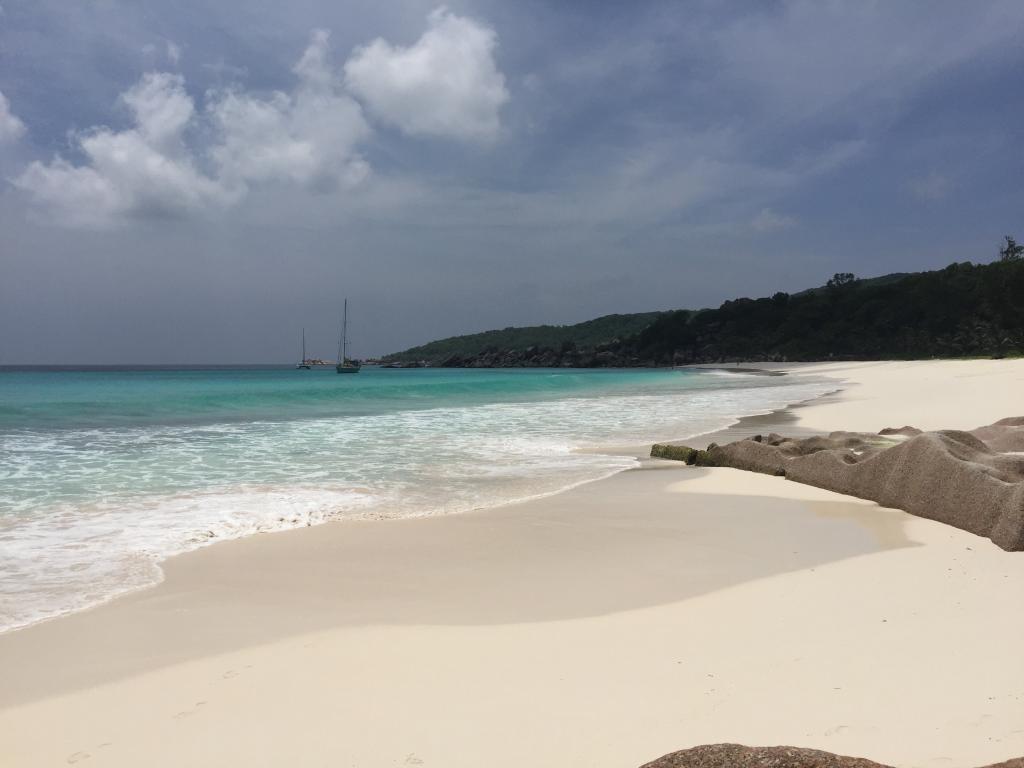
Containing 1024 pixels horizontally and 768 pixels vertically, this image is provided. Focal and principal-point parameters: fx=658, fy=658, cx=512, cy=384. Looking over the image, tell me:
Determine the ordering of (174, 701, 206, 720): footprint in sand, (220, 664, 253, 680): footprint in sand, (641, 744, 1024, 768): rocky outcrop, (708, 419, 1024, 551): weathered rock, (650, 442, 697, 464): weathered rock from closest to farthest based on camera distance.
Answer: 1. (641, 744, 1024, 768): rocky outcrop
2. (174, 701, 206, 720): footprint in sand
3. (220, 664, 253, 680): footprint in sand
4. (708, 419, 1024, 551): weathered rock
5. (650, 442, 697, 464): weathered rock

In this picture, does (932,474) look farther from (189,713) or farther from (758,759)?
(189,713)

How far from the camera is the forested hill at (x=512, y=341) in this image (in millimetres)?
153500

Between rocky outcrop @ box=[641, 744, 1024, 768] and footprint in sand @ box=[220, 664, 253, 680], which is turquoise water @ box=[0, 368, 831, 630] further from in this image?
rocky outcrop @ box=[641, 744, 1024, 768]

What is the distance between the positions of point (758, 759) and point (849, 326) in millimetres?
92325

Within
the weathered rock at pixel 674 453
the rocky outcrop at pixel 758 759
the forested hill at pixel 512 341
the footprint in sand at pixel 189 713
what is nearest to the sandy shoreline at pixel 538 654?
the footprint in sand at pixel 189 713

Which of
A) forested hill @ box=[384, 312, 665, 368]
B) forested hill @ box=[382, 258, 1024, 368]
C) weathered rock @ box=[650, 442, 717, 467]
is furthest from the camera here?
forested hill @ box=[384, 312, 665, 368]

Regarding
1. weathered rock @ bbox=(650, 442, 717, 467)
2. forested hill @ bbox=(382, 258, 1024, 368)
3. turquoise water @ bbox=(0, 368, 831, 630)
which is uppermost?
forested hill @ bbox=(382, 258, 1024, 368)

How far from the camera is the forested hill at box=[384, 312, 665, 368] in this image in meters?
154

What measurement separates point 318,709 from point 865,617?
273 centimetres

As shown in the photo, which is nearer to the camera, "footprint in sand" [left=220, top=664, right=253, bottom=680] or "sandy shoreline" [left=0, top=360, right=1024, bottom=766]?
"sandy shoreline" [left=0, top=360, right=1024, bottom=766]

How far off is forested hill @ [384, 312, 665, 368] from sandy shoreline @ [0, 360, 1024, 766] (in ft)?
438

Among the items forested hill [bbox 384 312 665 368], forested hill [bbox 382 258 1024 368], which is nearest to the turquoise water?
forested hill [bbox 382 258 1024 368]

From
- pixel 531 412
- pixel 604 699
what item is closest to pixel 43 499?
pixel 604 699

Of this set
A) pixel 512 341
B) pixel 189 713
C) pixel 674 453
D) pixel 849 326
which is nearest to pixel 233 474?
pixel 674 453
